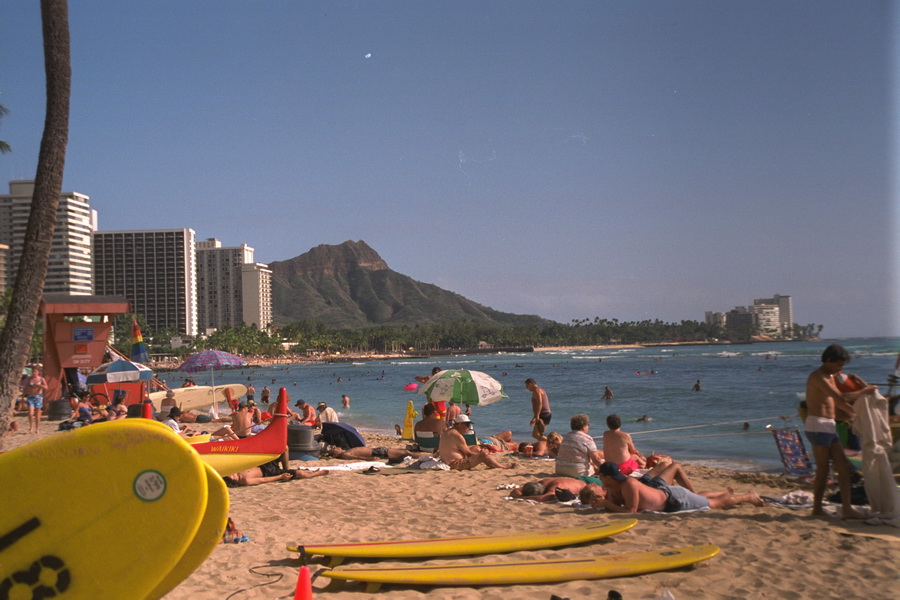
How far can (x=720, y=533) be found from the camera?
5766 millimetres

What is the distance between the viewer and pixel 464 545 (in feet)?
17.1

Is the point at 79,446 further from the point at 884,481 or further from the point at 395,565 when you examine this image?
the point at 884,481

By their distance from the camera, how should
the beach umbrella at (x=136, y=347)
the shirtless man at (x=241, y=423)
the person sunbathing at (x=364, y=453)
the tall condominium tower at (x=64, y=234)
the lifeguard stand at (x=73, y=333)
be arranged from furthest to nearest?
1. the tall condominium tower at (x=64, y=234)
2. the beach umbrella at (x=136, y=347)
3. the lifeguard stand at (x=73, y=333)
4. the shirtless man at (x=241, y=423)
5. the person sunbathing at (x=364, y=453)

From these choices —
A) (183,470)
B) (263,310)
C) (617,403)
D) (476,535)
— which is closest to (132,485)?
(183,470)

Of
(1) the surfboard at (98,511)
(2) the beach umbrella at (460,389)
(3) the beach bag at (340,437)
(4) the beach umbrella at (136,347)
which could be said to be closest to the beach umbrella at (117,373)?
(4) the beach umbrella at (136,347)

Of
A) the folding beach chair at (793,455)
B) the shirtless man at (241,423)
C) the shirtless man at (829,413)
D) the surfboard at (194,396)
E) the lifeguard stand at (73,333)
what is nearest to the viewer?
the shirtless man at (829,413)

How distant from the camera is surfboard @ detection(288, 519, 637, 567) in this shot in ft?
16.6

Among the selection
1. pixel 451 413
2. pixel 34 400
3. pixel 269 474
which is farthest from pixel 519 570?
pixel 34 400

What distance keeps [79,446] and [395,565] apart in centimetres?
269

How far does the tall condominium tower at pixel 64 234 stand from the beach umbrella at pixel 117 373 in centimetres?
9346

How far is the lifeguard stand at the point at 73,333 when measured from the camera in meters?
17.4

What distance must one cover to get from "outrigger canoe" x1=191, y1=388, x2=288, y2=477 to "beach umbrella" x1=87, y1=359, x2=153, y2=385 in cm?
1181

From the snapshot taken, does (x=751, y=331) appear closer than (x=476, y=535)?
No

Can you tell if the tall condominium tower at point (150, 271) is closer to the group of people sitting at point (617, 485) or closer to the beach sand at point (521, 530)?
the beach sand at point (521, 530)
